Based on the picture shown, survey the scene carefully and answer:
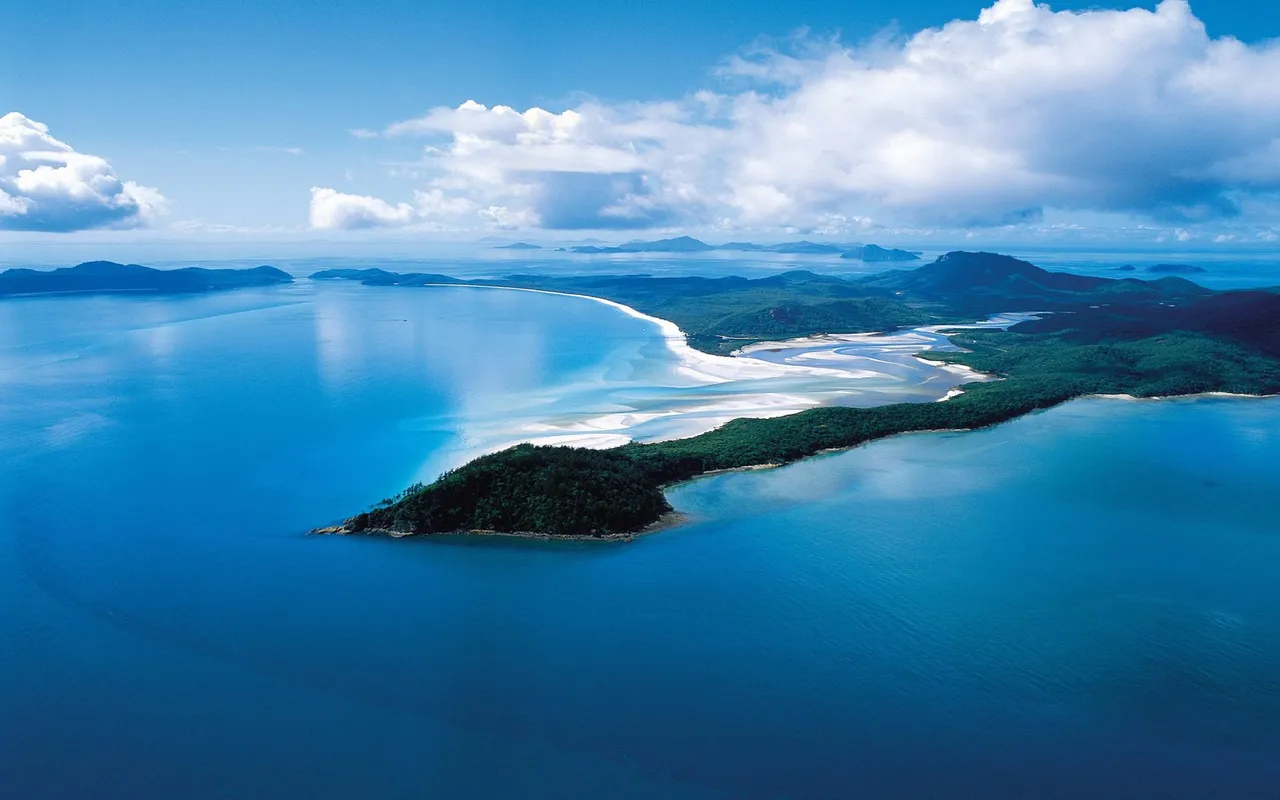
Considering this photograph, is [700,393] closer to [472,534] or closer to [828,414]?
[828,414]

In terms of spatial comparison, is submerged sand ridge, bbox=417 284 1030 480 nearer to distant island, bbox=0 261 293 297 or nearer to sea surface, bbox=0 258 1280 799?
sea surface, bbox=0 258 1280 799

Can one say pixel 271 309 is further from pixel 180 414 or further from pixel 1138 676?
pixel 1138 676

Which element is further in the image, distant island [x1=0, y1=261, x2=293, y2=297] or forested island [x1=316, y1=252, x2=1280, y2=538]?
distant island [x1=0, y1=261, x2=293, y2=297]

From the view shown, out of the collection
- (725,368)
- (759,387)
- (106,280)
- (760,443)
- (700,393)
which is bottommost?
(760,443)

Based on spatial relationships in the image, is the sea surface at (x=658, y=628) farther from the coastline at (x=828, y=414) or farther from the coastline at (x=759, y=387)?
the coastline at (x=759, y=387)

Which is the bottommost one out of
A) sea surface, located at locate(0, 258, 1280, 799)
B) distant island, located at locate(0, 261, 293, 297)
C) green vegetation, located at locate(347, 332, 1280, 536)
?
sea surface, located at locate(0, 258, 1280, 799)

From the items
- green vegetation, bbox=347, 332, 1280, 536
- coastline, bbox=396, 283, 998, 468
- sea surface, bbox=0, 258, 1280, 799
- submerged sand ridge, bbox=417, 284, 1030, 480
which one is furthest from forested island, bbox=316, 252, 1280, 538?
submerged sand ridge, bbox=417, 284, 1030, 480

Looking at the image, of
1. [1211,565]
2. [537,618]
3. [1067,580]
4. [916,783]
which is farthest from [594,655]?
[1211,565]

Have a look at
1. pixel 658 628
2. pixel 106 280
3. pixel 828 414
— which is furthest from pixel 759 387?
pixel 106 280
